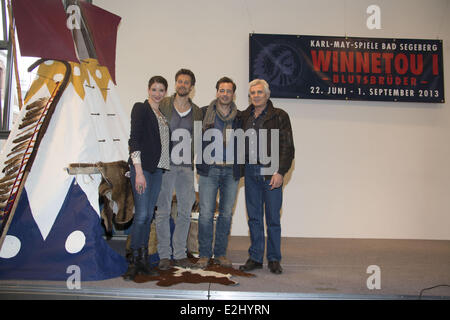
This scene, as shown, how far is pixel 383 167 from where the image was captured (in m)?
4.45

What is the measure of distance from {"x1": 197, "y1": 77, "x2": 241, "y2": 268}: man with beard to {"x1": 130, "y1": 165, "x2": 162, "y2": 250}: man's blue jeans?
38 centimetres

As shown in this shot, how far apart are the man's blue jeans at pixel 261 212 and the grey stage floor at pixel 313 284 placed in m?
0.16

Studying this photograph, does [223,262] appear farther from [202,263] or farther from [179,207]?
[179,207]

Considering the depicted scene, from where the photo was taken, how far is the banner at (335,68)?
439 cm

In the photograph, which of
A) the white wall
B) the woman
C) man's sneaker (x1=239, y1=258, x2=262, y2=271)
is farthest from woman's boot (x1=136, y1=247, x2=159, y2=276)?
the white wall

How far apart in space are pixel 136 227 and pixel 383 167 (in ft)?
10.9

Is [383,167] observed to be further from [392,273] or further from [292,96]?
[392,273]

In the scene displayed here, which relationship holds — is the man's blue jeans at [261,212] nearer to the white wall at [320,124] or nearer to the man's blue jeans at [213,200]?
the man's blue jeans at [213,200]

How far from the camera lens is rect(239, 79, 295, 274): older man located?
2590 mm

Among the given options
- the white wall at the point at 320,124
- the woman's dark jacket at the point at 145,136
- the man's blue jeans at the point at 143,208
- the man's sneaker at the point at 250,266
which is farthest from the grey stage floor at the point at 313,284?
the white wall at the point at 320,124

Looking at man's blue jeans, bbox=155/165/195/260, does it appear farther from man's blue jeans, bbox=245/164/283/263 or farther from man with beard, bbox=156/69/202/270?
man's blue jeans, bbox=245/164/283/263
